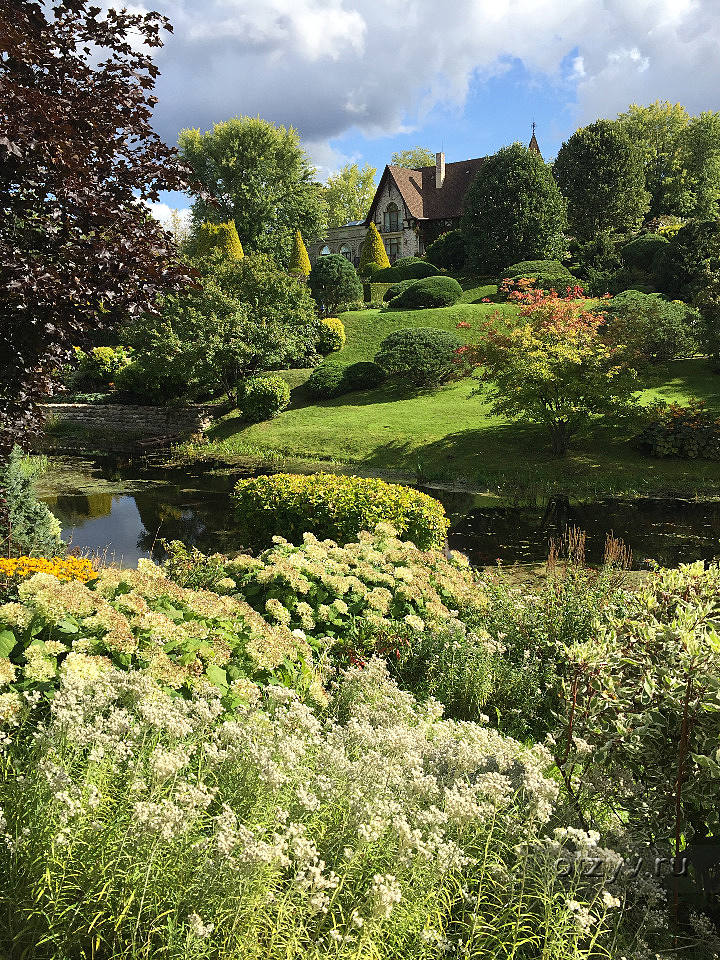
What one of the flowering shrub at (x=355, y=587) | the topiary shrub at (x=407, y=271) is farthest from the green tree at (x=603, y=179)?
the flowering shrub at (x=355, y=587)

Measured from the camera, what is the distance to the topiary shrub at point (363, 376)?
75.9ft

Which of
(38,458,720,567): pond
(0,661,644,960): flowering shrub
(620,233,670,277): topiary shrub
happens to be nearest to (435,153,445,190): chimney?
(620,233,670,277): topiary shrub

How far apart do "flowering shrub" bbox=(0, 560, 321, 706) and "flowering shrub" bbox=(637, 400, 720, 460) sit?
1312cm

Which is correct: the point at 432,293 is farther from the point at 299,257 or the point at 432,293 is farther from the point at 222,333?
the point at 299,257

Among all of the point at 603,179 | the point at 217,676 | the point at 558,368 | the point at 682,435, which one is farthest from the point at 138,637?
the point at 603,179

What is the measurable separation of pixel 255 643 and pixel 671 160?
47.2 m

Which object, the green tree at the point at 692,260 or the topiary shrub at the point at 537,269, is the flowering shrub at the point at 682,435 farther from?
the topiary shrub at the point at 537,269

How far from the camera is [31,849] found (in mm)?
2314

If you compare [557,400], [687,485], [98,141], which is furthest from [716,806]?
[557,400]

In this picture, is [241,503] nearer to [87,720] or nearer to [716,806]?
[87,720]

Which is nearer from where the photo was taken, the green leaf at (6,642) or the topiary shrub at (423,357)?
the green leaf at (6,642)

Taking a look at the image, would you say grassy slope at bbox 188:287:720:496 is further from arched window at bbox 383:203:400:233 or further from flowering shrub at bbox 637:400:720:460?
arched window at bbox 383:203:400:233

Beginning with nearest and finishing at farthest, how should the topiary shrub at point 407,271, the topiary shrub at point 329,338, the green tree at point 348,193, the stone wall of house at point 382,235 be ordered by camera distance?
1. the topiary shrub at point 329,338
2. the topiary shrub at point 407,271
3. the stone wall of house at point 382,235
4. the green tree at point 348,193

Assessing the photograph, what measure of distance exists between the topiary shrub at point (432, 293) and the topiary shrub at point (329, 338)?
4025 millimetres
